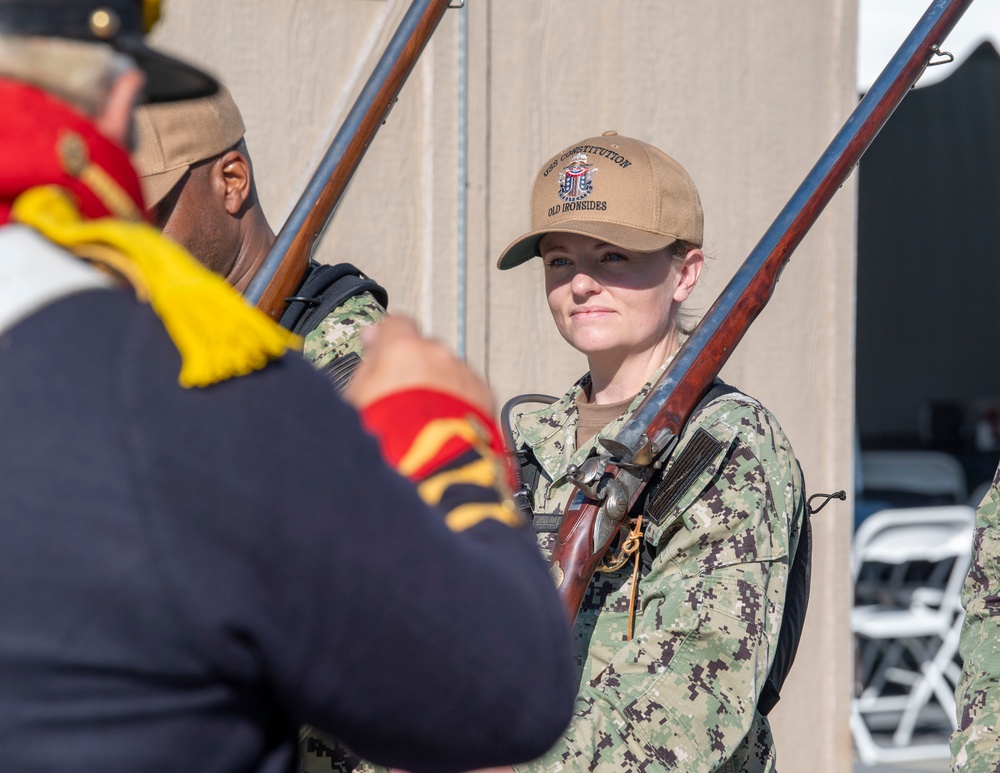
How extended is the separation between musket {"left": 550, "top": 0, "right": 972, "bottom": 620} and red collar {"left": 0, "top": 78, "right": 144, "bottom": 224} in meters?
1.24

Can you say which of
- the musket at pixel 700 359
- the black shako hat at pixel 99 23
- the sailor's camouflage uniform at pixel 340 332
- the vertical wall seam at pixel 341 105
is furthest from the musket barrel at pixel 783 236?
the vertical wall seam at pixel 341 105

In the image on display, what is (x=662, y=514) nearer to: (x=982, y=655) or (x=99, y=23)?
(x=982, y=655)

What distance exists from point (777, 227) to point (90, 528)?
1825 mm

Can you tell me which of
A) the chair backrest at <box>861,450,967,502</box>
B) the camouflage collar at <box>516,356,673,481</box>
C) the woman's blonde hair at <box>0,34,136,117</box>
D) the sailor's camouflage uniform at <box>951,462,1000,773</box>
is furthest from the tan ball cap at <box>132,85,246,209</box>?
the chair backrest at <box>861,450,967,502</box>

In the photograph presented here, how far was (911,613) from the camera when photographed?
5.75 metres

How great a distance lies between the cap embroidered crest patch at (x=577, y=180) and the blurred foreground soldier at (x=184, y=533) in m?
1.43

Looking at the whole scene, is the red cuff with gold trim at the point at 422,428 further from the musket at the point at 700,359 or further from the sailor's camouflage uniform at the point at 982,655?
the sailor's camouflage uniform at the point at 982,655

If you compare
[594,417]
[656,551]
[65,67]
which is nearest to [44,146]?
[65,67]

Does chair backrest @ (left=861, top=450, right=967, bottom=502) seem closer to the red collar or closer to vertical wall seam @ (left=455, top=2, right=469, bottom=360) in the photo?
vertical wall seam @ (left=455, top=2, right=469, bottom=360)

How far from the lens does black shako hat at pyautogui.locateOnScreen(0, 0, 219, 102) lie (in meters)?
1.03

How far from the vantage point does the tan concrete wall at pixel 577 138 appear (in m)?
3.53

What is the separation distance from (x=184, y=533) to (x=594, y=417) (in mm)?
1646

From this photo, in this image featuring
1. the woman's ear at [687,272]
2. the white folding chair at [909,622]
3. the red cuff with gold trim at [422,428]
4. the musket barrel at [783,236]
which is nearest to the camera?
the red cuff with gold trim at [422,428]

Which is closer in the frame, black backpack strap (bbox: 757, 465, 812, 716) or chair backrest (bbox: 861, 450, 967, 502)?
black backpack strap (bbox: 757, 465, 812, 716)
